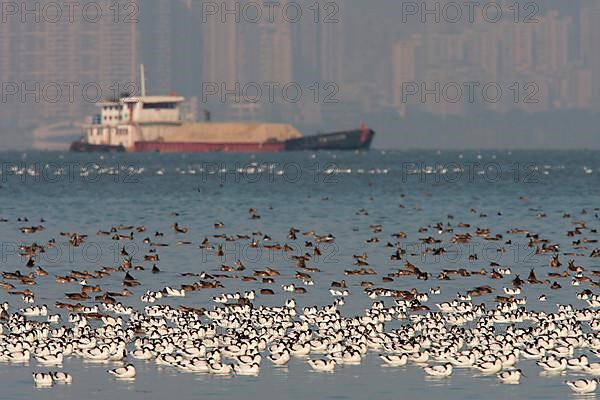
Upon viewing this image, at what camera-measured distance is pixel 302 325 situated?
34.0 m

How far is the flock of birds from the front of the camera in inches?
1155

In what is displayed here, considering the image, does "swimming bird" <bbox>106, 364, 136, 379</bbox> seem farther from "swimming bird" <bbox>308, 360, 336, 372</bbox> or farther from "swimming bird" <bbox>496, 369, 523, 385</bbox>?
"swimming bird" <bbox>496, 369, 523, 385</bbox>

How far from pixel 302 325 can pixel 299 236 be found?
94.2 ft

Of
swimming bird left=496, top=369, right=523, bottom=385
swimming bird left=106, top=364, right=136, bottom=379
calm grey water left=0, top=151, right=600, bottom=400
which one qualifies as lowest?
calm grey water left=0, top=151, right=600, bottom=400

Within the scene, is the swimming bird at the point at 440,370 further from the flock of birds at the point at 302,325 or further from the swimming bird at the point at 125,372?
the swimming bird at the point at 125,372

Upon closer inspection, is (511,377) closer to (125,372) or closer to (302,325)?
(302,325)

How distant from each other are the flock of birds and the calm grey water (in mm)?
375

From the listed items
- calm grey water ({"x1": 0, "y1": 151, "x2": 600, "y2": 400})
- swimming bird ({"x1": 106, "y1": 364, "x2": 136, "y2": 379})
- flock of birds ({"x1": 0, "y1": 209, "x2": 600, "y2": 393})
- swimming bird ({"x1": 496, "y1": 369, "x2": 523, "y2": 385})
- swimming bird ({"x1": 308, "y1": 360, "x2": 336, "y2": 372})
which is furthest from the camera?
flock of birds ({"x1": 0, "y1": 209, "x2": 600, "y2": 393})

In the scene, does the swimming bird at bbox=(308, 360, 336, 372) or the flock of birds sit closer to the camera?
the swimming bird at bbox=(308, 360, 336, 372)

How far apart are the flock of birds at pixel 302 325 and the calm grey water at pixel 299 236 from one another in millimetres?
375

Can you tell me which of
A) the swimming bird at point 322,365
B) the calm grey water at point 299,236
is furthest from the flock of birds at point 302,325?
the calm grey water at point 299,236

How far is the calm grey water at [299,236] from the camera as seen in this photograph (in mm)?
27547

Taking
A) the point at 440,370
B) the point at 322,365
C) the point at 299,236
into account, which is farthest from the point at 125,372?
the point at 299,236

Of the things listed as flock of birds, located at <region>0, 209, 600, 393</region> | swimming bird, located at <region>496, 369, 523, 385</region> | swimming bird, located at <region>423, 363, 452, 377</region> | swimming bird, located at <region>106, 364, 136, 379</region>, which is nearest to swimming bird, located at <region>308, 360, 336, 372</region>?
flock of birds, located at <region>0, 209, 600, 393</region>
